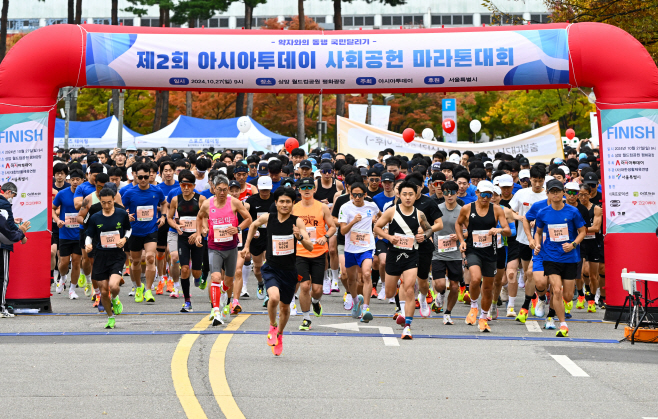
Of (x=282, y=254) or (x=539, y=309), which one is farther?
(x=539, y=309)

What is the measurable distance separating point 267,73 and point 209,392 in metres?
7.37

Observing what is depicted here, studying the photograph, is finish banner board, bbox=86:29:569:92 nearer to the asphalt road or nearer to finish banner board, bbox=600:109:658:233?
finish banner board, bbox=600:109:658:233

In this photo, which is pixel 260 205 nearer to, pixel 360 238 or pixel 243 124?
pixel 360 238

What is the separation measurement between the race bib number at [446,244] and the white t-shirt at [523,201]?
3.83ft

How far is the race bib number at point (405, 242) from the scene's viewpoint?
1150 cm

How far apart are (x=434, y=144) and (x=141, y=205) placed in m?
12.8

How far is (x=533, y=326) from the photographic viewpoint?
12.5m

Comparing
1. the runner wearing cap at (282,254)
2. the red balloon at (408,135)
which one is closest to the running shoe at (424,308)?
the runner wearing cap at (282,254)

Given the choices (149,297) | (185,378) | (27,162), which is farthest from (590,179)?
(27,162)

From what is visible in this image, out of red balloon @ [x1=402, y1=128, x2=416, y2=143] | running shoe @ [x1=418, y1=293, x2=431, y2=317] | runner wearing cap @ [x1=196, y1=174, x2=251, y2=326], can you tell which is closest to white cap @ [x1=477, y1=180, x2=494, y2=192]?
running shoe @ [x1=418, y1=293, x2=431, y2=317]

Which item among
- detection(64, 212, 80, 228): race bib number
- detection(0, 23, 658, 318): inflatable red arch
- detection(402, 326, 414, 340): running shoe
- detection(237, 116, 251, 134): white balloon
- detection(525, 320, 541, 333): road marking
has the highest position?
detection(237, 116, 251, 134): white balloon

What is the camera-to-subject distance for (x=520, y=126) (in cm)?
6694

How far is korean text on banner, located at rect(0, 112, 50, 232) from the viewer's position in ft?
43.6

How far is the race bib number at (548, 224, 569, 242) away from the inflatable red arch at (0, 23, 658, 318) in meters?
1.48
